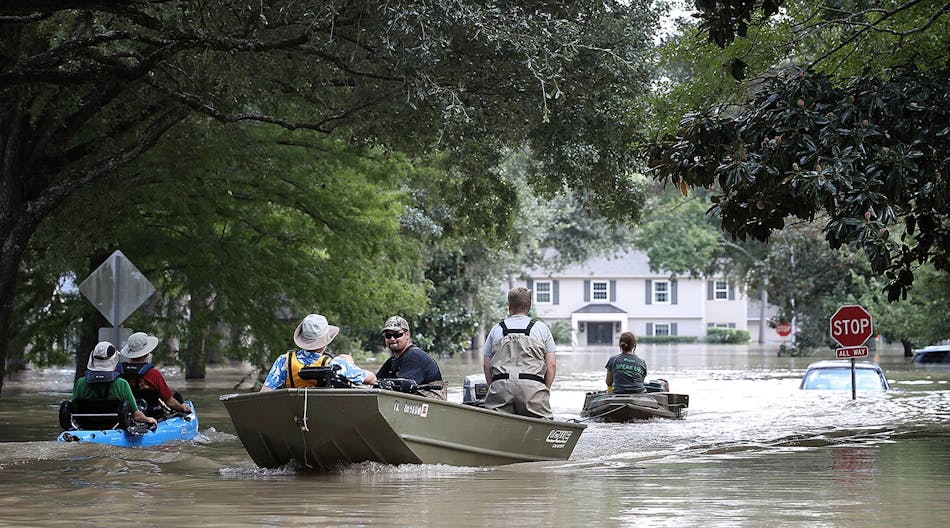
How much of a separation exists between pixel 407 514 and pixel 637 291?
3816 inches

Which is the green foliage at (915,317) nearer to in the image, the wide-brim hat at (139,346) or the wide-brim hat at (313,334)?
the wide-brim hat at (139,346)

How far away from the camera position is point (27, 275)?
91.1 feet

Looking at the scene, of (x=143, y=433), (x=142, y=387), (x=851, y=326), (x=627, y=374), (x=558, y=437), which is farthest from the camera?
(x=851, y=326)

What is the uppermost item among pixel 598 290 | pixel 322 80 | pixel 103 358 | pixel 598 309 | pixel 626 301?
pixel 598 290

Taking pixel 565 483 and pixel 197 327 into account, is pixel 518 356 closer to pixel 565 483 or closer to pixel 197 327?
pixel 565 483

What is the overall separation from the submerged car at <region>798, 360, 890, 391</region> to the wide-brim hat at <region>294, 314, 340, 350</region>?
1741 centimetres

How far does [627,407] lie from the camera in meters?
22.0

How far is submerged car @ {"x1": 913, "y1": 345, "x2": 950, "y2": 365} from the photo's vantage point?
153ft

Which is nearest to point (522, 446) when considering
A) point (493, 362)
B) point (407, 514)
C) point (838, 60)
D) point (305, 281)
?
point (493, 362)

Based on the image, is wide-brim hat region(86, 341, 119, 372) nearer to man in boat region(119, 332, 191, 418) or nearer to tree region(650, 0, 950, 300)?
man in boat region(119, 332, 191, 418)

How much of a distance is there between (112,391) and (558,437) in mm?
5664

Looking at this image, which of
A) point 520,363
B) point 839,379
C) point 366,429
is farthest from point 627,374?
point 366,429

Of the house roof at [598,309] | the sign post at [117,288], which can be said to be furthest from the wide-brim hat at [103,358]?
the house roof at [598,309]

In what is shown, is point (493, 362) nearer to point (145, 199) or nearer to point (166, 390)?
point (166, 390)
